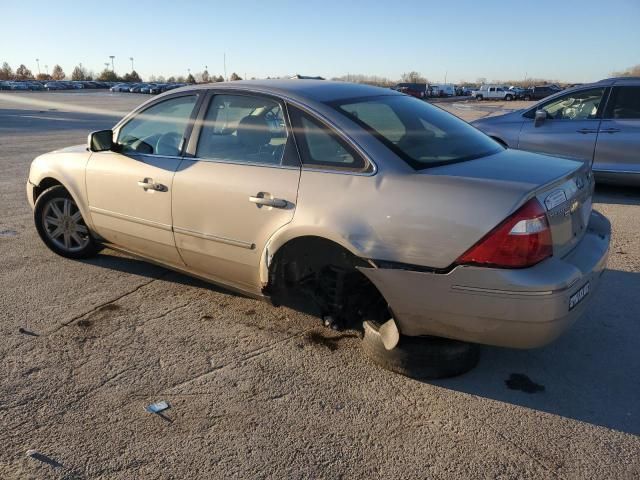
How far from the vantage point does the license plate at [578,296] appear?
8.92 feet

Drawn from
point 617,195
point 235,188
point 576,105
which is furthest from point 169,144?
point 617,195

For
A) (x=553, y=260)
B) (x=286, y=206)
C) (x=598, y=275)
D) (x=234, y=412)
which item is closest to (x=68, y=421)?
(x=234, y=412)

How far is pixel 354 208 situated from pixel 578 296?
124 cm

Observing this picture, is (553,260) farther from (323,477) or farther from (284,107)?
(284,107)

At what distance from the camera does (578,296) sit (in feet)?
9.15

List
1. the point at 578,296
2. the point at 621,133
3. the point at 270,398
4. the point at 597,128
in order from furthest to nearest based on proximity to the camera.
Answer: the point at 597,128 → the point at 621,133 → the point at 270,398 → the point at 578,296

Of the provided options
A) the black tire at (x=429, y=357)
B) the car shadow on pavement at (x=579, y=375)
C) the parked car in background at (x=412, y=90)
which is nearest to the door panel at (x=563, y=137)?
the car shadow on pavement at (x=579, y=375)

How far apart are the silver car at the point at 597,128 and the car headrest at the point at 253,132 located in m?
4.62

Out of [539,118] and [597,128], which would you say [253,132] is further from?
[597,128]

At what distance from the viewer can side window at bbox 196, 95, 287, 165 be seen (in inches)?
137

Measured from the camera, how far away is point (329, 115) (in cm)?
325

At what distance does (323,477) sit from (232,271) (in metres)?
1.68

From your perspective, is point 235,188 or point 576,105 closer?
point 235,188

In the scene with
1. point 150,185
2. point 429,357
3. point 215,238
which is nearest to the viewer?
point 429,357
